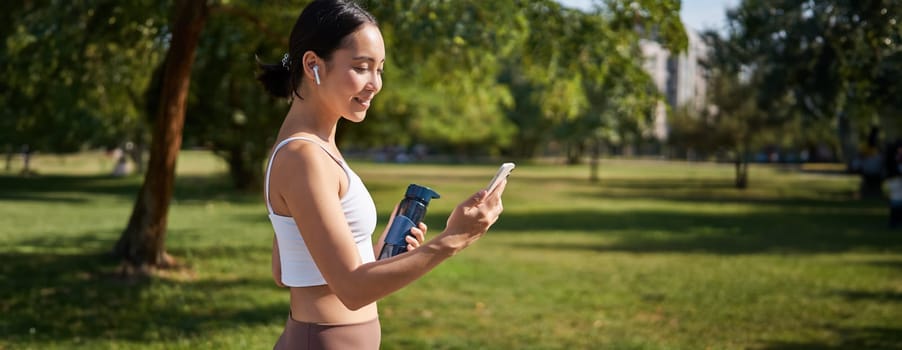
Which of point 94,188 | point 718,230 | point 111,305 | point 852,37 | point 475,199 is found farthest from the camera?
point 94,188

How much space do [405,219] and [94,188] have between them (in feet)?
121

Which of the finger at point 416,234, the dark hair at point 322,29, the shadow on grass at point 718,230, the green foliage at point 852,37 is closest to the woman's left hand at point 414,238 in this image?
the finger at point 416,234

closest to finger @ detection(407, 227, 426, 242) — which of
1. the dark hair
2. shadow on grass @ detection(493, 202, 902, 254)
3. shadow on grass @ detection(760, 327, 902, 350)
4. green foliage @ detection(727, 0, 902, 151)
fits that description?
the dark hair

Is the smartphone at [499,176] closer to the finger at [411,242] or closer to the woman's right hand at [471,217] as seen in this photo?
the woman's right hand at [471,217]

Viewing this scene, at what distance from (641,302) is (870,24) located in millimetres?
4973

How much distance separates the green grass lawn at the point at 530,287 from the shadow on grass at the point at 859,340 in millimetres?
33

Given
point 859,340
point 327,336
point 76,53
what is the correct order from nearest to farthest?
1. point 327,336
2. point 859,340
3. point 76,53

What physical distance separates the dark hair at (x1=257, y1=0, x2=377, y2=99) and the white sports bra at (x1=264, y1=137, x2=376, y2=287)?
0.80 feet

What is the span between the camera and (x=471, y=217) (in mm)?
2465

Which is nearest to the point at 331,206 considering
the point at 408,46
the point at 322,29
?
the point at 322,29

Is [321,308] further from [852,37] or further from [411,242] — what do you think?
[852,37]

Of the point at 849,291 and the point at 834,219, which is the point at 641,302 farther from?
the point at 834,219

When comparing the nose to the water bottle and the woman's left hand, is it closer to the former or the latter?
the water bottle

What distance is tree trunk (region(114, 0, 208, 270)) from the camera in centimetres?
1166
